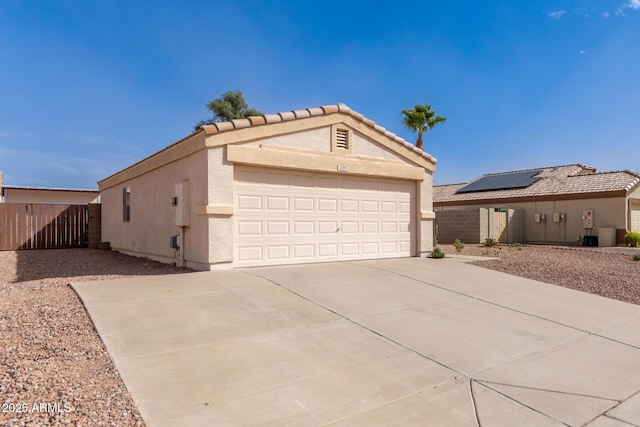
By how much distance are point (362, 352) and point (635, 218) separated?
22.5 meters

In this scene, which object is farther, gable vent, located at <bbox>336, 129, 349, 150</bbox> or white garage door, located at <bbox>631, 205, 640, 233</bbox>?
white garage door, located at <bbox>631, 205, 640, 233</bbox>

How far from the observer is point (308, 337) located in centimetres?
493

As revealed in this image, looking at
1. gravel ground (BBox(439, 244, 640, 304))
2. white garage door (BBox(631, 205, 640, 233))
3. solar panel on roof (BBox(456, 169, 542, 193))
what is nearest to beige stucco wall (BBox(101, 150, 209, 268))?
gravel ground (BBox(439, 244, 640, 304))

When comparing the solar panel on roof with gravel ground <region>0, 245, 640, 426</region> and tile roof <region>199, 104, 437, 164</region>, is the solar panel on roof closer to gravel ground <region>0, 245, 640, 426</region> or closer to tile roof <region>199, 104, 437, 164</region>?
tile roof <region>199, 104, 437, 164</region>

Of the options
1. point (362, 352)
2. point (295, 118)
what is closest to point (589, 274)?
point (295, 118)

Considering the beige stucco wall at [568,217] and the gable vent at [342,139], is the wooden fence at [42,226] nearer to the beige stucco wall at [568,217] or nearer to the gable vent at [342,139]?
the gable vent at [342,139]

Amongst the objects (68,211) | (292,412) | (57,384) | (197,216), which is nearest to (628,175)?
(197,216)

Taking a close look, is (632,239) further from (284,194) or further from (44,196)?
(44,196)

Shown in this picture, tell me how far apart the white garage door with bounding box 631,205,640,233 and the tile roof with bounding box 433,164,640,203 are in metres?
1.26

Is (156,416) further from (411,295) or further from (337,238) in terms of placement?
(337,238)

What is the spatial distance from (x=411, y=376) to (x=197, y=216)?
6.39 meters

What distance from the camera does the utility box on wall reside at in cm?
2069

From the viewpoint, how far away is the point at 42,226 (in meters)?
17.4

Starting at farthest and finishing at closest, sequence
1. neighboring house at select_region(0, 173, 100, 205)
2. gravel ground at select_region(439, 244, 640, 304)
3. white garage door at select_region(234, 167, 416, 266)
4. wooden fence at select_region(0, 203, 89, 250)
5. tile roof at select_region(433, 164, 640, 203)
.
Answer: neighboring house at select_region(0, 173, 100, 205) → tile roof at select_region(433, 164, 640, 203) → wooden fence at select_region(0, 203, 89, 250) → white garage door at select_region(234, 167, 416, 266) → gravel ground at select_region(439, 244, 640, 304)
